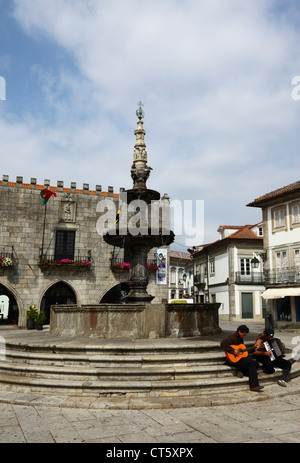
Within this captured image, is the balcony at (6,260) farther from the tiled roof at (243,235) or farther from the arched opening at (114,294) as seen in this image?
the tiled roof at (243,235)

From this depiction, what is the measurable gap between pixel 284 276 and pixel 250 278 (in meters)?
9.96

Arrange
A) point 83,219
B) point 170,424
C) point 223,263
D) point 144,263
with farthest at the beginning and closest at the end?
point 223,263 → point 83,219 → point 144,263 → point 170,424

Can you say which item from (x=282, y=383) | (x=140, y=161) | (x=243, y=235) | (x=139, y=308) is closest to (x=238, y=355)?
(x=282, y=383)

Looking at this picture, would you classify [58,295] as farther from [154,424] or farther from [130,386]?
[154,424]

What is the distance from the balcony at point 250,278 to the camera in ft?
118

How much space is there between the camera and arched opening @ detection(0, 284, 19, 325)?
25562 millimetres

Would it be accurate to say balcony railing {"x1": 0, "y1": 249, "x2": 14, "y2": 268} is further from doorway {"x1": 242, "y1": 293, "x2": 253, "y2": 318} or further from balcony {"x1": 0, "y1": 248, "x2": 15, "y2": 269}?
doorway {"x1": 242, "y1": 293, "x2": 253, "y2": 318}

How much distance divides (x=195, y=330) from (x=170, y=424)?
4.78m

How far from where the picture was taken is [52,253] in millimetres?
25594

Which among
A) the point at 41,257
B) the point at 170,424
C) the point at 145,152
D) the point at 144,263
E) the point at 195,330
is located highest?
the point at 145,152

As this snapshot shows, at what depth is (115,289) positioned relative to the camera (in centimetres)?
2772

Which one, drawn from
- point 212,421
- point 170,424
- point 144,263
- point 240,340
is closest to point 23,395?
point 170,424
